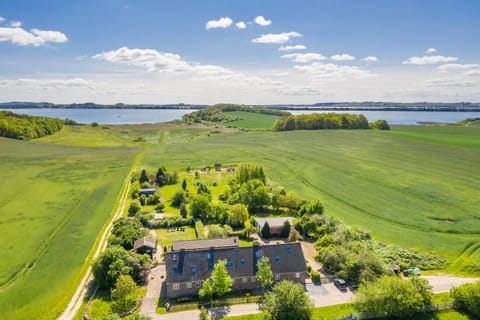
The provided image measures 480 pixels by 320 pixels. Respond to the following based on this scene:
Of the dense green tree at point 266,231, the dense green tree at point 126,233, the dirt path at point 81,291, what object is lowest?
the dirt path at point 81,291

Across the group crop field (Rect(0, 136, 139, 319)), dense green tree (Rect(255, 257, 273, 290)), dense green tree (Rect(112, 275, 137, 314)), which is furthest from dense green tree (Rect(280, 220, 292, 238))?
crop field (Rect(0, 136, 139, 319))

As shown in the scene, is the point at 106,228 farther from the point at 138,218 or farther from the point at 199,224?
the point at 199,224

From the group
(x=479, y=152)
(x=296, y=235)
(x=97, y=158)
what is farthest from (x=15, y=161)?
(x=479, y=152)

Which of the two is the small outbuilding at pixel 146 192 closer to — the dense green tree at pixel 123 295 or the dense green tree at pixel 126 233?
the dense green tree at pixel 126 233

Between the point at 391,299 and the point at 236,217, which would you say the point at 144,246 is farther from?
the point at 391,299

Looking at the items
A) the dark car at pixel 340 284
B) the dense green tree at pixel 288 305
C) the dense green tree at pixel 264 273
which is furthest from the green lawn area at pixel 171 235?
the dark car at pixel 340 284

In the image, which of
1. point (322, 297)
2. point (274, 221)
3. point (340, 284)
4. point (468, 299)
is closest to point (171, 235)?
point (274, 221)
